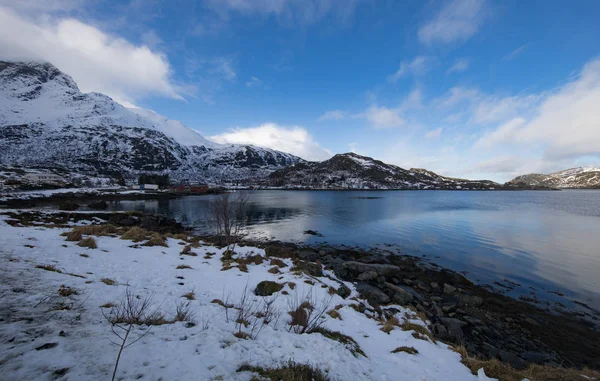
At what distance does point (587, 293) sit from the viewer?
50.7ft

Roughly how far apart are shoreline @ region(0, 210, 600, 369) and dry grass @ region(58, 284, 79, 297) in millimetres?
10505

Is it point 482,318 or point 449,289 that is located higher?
point 449,289

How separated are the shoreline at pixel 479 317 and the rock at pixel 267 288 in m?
4.20

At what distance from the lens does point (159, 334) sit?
480cm

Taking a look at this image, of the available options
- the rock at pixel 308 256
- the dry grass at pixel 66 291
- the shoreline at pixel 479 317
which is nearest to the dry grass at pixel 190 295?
the dry grass at pixel 66 291

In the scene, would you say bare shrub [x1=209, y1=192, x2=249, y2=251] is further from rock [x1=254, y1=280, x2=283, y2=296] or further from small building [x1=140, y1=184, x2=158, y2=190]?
small building [x1=140, y1=184, x2=158, y2=190]

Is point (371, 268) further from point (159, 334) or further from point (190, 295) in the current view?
point (159, 334)

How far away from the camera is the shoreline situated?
10.0 m

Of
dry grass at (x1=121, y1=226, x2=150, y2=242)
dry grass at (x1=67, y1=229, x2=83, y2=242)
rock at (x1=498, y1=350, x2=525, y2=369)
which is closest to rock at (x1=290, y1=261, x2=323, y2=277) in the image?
rock at (x1=498, y1=350, x2=525, y2=369)

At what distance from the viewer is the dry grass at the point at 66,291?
229 inches

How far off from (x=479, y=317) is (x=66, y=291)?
17.7 metres

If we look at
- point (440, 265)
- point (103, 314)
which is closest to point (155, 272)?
point (103, 314)

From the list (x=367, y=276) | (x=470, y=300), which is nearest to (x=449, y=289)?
(x=470, y=300)

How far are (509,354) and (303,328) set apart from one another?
9378 mm
